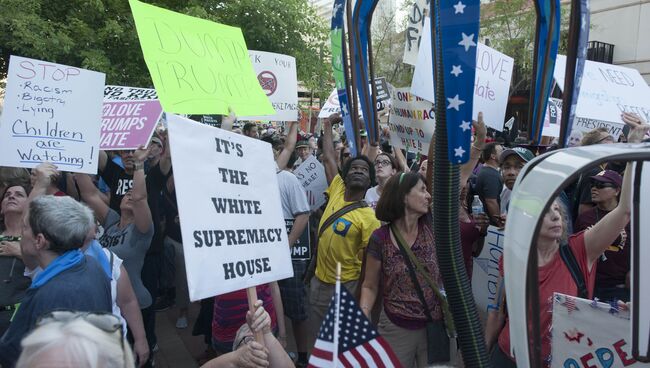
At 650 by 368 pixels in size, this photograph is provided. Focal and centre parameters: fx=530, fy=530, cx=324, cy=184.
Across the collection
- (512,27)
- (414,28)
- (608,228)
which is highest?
(512,27)

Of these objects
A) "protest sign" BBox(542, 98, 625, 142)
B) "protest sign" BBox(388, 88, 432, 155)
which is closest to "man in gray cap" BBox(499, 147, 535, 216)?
"protest sign" BBox(388, 88, 432, 155)

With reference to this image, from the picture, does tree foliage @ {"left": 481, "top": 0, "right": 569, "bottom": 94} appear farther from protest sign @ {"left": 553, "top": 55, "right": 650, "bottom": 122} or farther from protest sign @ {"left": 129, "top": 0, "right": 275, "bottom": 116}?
protest sign @ {"left": 129, "top": 0, "right": 275, "bottom": 116}

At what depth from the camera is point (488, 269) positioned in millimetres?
3811

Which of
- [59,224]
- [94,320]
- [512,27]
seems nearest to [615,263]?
[94,320]

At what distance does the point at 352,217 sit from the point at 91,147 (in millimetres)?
2003

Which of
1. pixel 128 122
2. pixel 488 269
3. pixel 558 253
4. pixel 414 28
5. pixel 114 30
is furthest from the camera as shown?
pixel 114 30

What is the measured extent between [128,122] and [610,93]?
4603mm

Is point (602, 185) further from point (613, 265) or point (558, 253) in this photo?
point (558, 253)

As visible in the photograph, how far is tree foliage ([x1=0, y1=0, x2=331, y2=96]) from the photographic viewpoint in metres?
11.1

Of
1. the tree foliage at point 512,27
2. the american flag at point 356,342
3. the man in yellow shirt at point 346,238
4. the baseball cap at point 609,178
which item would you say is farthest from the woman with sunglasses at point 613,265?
the tree foliage at point 512,27

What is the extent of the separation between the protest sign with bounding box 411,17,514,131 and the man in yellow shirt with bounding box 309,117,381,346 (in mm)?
Result: 754

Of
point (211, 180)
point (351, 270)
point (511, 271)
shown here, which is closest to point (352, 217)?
point (351, 270)

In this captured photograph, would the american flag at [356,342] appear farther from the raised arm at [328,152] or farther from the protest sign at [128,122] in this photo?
the raised arm at [328,152]

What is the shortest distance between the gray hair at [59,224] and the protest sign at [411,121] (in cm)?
322
